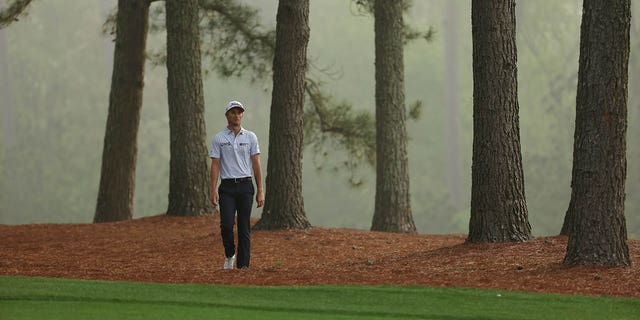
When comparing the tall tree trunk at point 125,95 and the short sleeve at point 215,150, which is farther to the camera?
the tall tree trunk at point 125,95

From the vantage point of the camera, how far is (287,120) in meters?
17.2

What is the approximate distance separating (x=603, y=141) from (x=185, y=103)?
34.3 ft

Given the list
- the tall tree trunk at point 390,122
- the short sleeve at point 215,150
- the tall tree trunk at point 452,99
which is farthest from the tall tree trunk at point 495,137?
the tall tree trunk at point 452,99

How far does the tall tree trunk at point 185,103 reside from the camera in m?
20.3

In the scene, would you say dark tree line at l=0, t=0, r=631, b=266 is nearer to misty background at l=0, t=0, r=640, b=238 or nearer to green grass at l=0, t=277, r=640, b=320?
green grass at l=0, t=277, r=640, b=320

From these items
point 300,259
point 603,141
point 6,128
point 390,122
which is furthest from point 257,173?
point 6,128

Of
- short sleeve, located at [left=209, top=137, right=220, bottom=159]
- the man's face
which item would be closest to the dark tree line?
the man's face

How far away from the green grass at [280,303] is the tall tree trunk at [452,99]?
169 feet

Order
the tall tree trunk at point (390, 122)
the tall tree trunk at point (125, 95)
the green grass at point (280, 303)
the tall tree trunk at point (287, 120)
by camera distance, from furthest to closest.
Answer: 1. the tall tree trunk at point (125, 95)
2. the tall tree trunk at point (390, 122)
3. the tall tree trunk at point (287, 120)
4. the green grass at point (280, 303)

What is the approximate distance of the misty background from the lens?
192ft

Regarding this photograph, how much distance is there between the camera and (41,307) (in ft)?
30.0

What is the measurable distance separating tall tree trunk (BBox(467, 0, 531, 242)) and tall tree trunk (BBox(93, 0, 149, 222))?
33.8ft

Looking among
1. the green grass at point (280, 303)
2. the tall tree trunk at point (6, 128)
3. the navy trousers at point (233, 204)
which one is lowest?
the green grass at point (280, 303)

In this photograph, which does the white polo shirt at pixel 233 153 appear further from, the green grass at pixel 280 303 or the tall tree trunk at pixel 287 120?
the tall tree trunk at pixel 287 120
